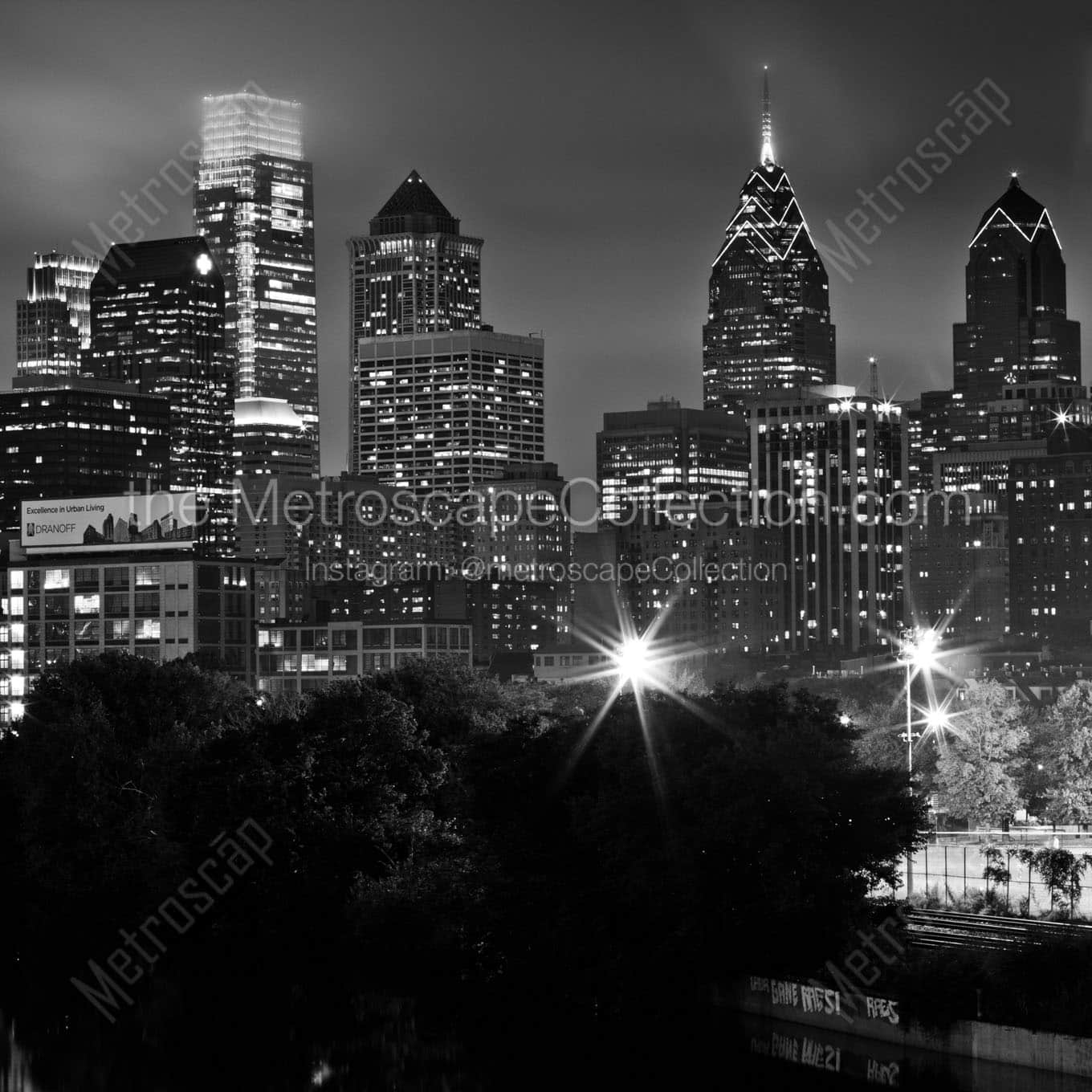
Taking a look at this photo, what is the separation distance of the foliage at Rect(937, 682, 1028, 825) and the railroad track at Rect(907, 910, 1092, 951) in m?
28.1

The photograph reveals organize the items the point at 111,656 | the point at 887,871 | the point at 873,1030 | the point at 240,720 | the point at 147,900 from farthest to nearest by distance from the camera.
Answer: the point at 111,656 < the point at 240,720 < the point at 147,900 < the point at 887,871 < the point at 873,1030

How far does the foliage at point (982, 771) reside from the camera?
98.9 metres

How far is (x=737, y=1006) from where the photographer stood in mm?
65000

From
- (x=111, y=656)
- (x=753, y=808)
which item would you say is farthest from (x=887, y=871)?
(x=111, y=656)

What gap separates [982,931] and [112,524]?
374ft

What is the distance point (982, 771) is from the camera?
327 feet

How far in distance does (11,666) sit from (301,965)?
9618cm

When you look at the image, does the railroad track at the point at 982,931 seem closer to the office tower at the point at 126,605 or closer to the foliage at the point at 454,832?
the foliage at the point at 454,832

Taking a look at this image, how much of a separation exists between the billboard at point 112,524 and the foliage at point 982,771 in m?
79.6

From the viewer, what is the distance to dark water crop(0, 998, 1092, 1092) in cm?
5894

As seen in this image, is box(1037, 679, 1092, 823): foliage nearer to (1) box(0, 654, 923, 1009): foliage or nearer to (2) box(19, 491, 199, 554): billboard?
(1) box(0, 654, 923, 1009): foliage

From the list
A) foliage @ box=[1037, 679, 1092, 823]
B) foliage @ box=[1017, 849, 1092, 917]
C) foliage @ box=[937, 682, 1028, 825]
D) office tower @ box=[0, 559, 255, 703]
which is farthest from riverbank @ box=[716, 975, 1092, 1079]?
office tower @ box=[0, 559, 255, 703]

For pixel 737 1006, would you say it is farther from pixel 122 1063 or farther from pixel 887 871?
pixel 122 1063

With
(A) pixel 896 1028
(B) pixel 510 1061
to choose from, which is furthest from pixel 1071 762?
(B) pixel 510 1061
